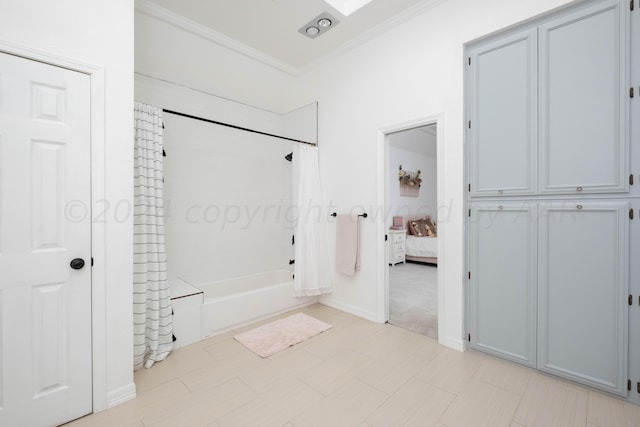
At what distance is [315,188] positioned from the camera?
355 cm

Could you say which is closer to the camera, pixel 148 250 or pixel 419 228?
pixel 148 250

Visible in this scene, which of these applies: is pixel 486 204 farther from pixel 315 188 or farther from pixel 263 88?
pixel 263 88

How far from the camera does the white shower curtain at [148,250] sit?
87.0 inches

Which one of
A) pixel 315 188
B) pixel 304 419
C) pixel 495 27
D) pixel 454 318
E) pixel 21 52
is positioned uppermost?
pixel 495 27

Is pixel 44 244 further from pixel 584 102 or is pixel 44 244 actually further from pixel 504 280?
pixel 584 102

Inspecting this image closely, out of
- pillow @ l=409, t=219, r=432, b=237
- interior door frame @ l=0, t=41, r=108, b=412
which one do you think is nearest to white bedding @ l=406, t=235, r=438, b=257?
pillow @ l=409, t=219, r=432, b=237

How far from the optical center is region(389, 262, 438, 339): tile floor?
3.04 metres

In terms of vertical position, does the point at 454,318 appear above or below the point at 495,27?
below

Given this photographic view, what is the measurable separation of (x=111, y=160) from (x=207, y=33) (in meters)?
2.16

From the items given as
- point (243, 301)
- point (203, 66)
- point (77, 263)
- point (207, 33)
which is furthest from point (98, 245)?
point (207, 33)

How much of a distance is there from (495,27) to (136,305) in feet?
12.0

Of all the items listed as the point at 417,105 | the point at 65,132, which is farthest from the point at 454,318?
the point at 65,132

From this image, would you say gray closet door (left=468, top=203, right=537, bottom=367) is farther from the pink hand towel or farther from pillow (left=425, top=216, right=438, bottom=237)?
pillow (left=425, top=216, right=438, bottom=237)

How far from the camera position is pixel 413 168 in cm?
728
